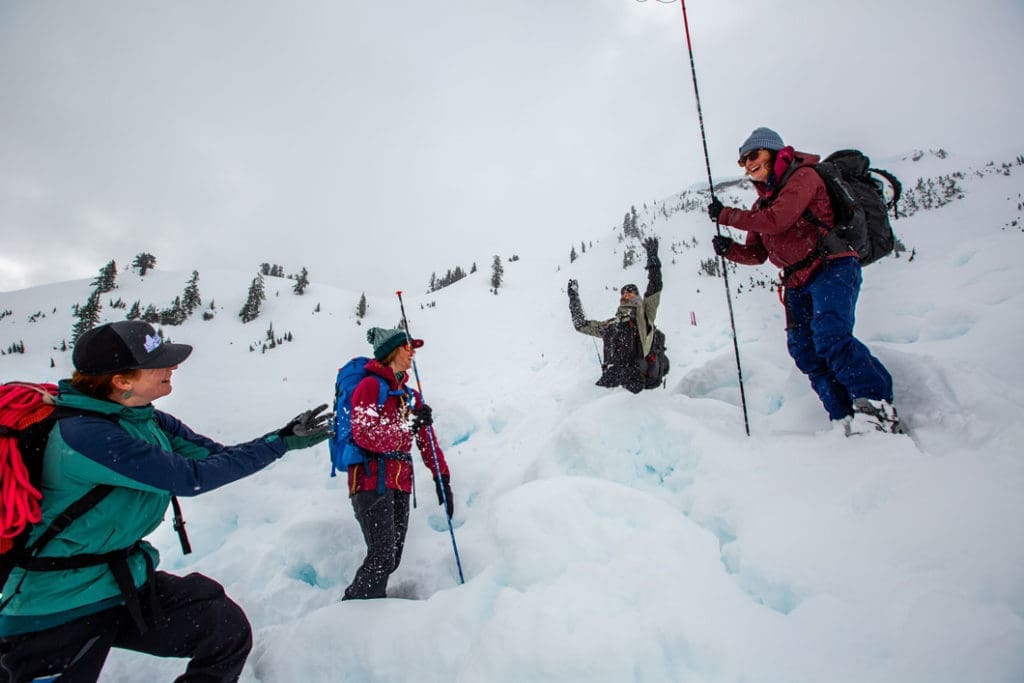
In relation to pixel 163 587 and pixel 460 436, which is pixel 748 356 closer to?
pixel 460 436

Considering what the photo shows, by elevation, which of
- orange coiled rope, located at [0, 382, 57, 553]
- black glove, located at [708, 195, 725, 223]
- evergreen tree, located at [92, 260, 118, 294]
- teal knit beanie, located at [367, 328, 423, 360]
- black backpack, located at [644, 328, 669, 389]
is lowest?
black backpack, located at [644, 328, 669, 389]

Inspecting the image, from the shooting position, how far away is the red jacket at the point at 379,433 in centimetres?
312

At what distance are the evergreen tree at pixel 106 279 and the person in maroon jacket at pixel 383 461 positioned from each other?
90.9 ft

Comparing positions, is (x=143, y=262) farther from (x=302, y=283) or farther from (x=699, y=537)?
(x=699, y=537)

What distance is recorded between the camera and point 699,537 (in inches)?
86.5

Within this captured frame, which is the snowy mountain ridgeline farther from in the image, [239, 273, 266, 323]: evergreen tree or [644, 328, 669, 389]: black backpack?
[239, 273, 266, 323]: evergreen tree

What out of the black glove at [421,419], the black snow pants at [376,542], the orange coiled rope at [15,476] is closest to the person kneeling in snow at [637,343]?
the black glove at [421,419]

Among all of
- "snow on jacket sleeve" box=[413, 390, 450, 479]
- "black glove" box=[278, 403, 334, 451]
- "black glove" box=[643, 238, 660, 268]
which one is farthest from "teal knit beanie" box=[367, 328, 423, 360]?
"black glove" box=[643, 238, 660, 268]

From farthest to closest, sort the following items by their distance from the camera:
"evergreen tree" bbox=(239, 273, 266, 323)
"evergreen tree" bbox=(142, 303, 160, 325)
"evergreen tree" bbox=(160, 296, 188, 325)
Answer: "evergreen tree" bbox=(239, 273, 266, 323) → "evergreen tree" bbox=(160, 296, 188, 325) → "evergreen tree" bbox=(142, 303, 160, 325)

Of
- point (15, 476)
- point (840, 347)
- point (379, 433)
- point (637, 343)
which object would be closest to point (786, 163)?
point (840, 347)

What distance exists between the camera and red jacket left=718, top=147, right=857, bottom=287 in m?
2.89

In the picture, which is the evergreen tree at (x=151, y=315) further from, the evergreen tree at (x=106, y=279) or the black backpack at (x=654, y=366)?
the black backpack at (x=654, y=366)

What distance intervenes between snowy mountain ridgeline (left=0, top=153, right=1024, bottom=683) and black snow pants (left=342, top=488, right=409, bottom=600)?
0.33m

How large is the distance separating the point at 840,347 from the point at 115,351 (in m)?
4.36
